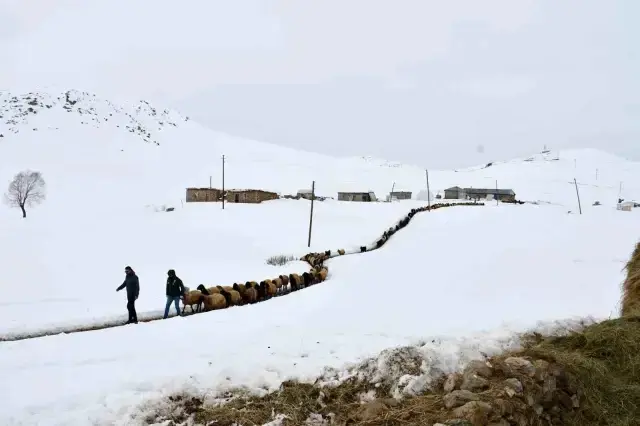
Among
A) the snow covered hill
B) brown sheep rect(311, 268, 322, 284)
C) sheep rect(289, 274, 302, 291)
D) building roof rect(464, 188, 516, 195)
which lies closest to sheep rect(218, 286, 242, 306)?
the snow covered hill

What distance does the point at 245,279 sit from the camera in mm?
24328

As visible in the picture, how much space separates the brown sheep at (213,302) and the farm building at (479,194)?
78797 mm

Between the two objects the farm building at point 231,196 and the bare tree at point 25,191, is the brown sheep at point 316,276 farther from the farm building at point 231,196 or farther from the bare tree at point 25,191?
the bare tree at point 25,191

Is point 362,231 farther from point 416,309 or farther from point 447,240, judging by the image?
point 416,309

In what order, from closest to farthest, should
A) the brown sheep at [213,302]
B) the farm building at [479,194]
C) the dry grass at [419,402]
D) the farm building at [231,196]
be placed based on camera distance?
the dry grass at [419,402]
the brown sheep at [213,302]
the farm building at [231,196]
the farm building at [479,194]

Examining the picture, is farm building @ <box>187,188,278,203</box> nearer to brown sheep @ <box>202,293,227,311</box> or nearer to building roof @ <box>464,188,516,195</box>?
brown sheep @ <box>202,293,227,311</box>

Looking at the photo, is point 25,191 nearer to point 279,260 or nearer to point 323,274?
point 279,260

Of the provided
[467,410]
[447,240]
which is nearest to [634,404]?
[467,410]

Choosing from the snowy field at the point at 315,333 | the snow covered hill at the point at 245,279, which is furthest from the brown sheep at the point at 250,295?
the snow covered hill at the point at 245,279

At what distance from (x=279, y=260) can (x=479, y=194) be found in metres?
68.0

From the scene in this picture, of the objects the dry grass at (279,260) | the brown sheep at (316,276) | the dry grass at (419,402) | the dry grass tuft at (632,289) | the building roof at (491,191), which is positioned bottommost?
the dry grass at (279,260)

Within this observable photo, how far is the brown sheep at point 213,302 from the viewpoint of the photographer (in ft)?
51.4

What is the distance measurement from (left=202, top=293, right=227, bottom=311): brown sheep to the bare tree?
1927 inches

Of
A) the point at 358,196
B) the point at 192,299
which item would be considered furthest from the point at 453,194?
the point at 192,299
